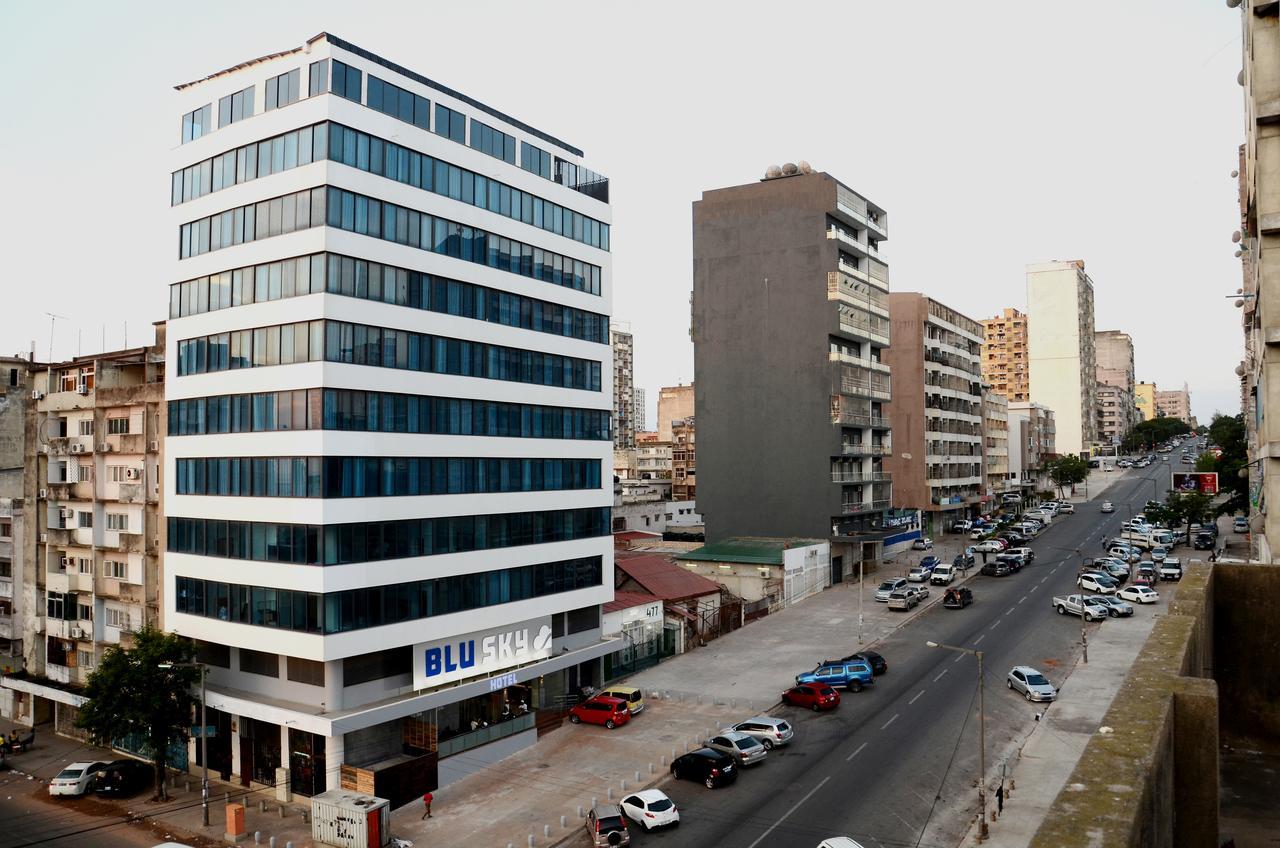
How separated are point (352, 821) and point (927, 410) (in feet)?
315

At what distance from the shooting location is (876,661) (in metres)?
57.1

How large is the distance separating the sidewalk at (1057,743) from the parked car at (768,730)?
987 centimetres

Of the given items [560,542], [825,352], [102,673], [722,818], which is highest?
[825,352]

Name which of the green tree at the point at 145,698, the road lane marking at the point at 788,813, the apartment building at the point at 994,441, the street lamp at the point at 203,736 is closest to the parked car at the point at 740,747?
the road lane marking at the point at 788,813

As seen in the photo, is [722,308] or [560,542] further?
[722,308]

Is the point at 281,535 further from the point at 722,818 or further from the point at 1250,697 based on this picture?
the point at 1250,697

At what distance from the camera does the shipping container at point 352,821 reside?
34906 millimetres

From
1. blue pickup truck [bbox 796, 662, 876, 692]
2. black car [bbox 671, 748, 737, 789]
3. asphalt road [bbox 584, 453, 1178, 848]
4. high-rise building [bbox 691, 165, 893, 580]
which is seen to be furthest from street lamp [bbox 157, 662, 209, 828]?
high-rise building [bbox 691, 165, 893, 580]

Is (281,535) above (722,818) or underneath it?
above

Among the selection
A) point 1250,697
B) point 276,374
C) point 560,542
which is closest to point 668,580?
point 560,542

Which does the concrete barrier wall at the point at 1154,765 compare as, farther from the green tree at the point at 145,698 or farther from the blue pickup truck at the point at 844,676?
the green tree at the point at 145,698

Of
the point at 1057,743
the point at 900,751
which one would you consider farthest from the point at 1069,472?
the point at 900,751

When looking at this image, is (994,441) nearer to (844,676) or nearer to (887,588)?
(887,588)

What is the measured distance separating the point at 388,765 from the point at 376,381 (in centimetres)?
1838
